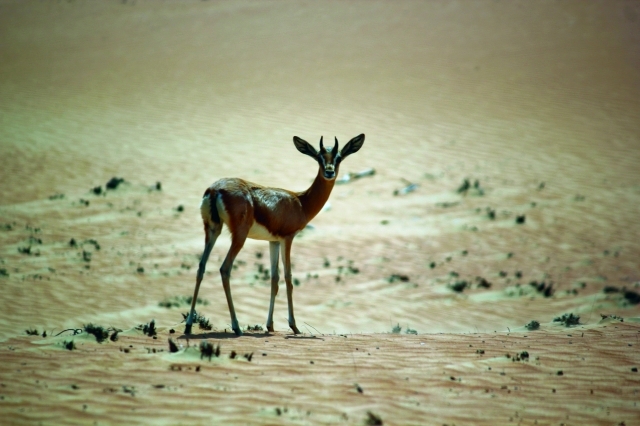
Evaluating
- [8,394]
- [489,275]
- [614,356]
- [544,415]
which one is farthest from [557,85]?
[8,394]

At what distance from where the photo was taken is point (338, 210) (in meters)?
19.7

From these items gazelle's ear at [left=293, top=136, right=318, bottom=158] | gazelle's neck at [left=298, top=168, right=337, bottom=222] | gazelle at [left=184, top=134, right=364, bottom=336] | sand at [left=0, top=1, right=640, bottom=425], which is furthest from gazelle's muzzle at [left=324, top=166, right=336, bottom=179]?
sand at [left=0, top=1, right=640, bottom=425]

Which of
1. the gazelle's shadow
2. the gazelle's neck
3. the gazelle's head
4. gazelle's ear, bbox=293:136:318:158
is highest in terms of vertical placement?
gazelle's ear, bbox=293:136:318:158

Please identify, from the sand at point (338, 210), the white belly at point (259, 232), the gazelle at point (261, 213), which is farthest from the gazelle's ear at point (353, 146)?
the sand at point (338, 210)

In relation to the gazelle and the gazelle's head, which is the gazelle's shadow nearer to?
the gazelle

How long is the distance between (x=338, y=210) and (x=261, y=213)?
10.7m

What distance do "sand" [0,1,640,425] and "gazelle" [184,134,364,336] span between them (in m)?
0.83

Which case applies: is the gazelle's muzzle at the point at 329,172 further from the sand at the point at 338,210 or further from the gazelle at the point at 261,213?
the sand at the point at 338,210

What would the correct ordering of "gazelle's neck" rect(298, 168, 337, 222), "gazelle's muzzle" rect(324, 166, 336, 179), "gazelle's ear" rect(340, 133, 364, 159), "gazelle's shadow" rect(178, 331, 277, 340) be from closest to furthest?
1. "gazelle's shadow" rect(178, 331, 277, 340)
2. "gazelle's muzzle" rect(324, 166, 336, 179)
3. "gazelle's neck" rect(298, 168, 337, 222)
4. "gazelle's ear" rect(340, 133, 364, 159)

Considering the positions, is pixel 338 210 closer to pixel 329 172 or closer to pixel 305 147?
pixel 305 147

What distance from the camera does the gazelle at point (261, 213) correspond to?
8.74 metres

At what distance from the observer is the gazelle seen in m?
8.74

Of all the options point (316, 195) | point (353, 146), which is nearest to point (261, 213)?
point (316, 195)

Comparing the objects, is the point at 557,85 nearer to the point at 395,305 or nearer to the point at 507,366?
the point at 395,305
